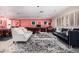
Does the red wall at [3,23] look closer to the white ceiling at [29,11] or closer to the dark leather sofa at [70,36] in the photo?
the white ceiling at [29,11]

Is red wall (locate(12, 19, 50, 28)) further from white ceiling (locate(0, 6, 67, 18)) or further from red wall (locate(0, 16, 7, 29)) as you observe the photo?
red wall (locate(0, 16, 7, 29))

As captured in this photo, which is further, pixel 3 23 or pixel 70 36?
pixel 70 36

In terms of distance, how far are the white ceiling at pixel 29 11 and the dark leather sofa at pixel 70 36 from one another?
603mm

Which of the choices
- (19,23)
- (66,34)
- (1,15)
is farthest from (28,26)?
(66,34)

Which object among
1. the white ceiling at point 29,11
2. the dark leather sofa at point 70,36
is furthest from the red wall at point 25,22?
the dark leather sofa at point 70,36

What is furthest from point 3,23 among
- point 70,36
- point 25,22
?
point 70,36

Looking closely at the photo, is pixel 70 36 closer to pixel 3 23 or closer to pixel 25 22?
pixel 25 22

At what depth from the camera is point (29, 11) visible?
2.88m

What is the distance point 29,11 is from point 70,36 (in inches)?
54.1

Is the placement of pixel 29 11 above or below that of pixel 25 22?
above
